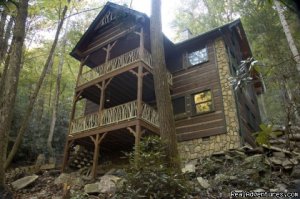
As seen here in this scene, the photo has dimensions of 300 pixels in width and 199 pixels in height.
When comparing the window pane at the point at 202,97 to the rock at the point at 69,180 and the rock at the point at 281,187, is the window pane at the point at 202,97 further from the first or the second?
the rock at the point at 69,180

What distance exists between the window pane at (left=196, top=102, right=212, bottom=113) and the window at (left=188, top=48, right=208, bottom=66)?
257cm

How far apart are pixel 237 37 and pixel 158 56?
12438 mm

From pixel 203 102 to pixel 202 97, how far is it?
0.99 feet

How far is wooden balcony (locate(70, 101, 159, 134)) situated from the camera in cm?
1170

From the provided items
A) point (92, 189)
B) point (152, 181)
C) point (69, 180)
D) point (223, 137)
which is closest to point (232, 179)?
point (152, 181)

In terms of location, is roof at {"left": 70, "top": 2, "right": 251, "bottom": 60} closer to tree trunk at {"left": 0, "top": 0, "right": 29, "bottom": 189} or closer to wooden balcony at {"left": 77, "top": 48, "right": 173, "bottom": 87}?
wooden balcony at {"left": 77, "top": 48, "right": 173, "bottom": 87}

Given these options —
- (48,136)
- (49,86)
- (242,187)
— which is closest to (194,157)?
(242,187)

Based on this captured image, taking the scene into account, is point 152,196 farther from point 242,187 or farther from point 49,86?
point 49,86

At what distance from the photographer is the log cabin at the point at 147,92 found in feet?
39.6

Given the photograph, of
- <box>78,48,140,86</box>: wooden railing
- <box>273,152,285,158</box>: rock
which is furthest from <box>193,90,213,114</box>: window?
<box>273,152,285,158</box>: rock

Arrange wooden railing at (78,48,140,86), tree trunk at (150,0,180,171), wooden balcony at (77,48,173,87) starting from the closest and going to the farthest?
tree trunk at (150,0,180,171), wooden balcony at (77,48,173,87), wooden railing at (78,48,140,86)

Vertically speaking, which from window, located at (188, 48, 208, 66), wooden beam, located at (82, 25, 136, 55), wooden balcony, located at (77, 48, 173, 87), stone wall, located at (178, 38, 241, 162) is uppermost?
wooden beam, located at (82, 25, 136, 55)

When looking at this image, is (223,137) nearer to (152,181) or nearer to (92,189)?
(92,189)

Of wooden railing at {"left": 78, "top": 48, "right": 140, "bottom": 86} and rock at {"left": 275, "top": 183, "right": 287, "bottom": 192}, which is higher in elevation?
wooden railing at {"left": 78, "top": 48, "right": 140, "bottom": 86}
